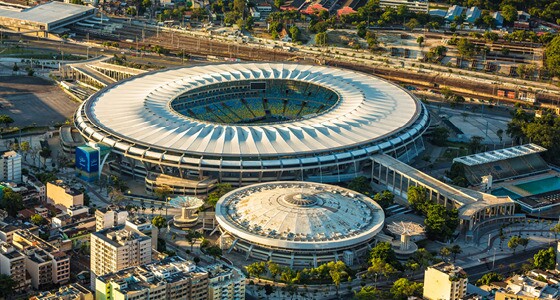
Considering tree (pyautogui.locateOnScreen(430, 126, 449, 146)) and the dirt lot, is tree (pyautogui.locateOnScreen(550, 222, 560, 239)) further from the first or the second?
the dirt lot

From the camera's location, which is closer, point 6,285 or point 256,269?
point 6,285

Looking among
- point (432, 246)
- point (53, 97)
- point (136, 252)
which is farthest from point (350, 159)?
point (53, 97)

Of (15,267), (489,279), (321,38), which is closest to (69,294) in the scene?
(15,267)

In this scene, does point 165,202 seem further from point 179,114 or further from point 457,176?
point 457,176

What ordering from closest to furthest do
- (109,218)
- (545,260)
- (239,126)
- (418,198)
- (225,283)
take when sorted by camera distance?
(225,283) → (545,260) → (109,218) → (418,198) → (239,126)

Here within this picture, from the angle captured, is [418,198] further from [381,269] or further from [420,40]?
[420,40]

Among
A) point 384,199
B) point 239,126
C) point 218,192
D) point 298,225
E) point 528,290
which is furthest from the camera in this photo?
point 239,126
